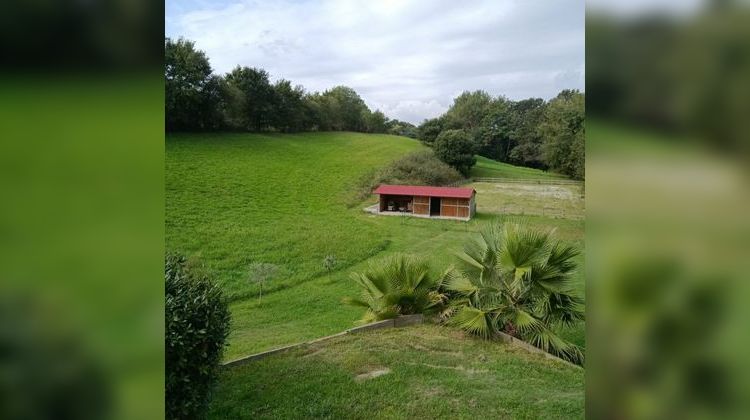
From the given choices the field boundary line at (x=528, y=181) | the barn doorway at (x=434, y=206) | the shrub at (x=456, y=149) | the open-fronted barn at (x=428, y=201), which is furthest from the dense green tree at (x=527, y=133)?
the barn doorway at (x=434, y=206)

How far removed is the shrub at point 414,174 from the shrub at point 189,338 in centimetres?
180

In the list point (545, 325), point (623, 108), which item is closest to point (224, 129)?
point (545, 325)

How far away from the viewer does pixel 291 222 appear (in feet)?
12.9

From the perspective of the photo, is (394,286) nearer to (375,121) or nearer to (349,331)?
(349,331)

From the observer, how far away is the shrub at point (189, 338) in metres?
2.23

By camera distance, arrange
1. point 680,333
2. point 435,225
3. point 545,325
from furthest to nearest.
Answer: point 435,225
point 545,325
point 680,333

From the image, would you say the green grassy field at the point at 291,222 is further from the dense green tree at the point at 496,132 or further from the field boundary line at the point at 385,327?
the dense green tree at the point at 496,132

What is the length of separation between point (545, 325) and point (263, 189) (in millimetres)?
2466

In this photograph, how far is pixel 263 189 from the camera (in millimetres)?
3953

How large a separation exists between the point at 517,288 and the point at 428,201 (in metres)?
0.99

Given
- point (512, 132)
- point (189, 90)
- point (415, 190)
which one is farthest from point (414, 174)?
point (189, 90)

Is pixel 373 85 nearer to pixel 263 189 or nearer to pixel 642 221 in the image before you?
pixel 263 189

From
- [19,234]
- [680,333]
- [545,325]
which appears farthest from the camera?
[545,325]

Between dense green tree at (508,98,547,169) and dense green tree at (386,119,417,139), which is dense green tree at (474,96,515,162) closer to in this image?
dense green tree at (508,98,547,169)
